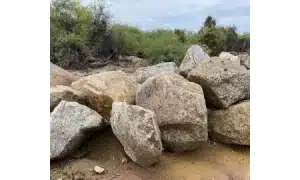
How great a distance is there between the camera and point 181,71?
2471 mm

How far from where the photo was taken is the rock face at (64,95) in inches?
90.7

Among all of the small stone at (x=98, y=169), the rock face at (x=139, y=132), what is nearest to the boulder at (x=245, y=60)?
the rock face at (x=139, y=132)

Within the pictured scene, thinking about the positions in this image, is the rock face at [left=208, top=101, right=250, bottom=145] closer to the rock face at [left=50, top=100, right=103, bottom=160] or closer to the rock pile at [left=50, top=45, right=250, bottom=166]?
the rock pile at [left=50, top=45, right=250, bottom=166]

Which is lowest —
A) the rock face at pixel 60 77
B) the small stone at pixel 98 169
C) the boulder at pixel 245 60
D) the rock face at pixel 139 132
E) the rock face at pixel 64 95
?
the small stone at pixel 98 169

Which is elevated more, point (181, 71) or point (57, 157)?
point (181, 71)

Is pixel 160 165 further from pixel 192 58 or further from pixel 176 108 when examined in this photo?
pixel 192 58

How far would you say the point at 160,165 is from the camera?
213 cm

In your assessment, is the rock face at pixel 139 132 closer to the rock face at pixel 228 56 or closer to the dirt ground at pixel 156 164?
the dirt ground at pixel 156 164

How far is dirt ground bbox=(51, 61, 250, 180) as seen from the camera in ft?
6.87
